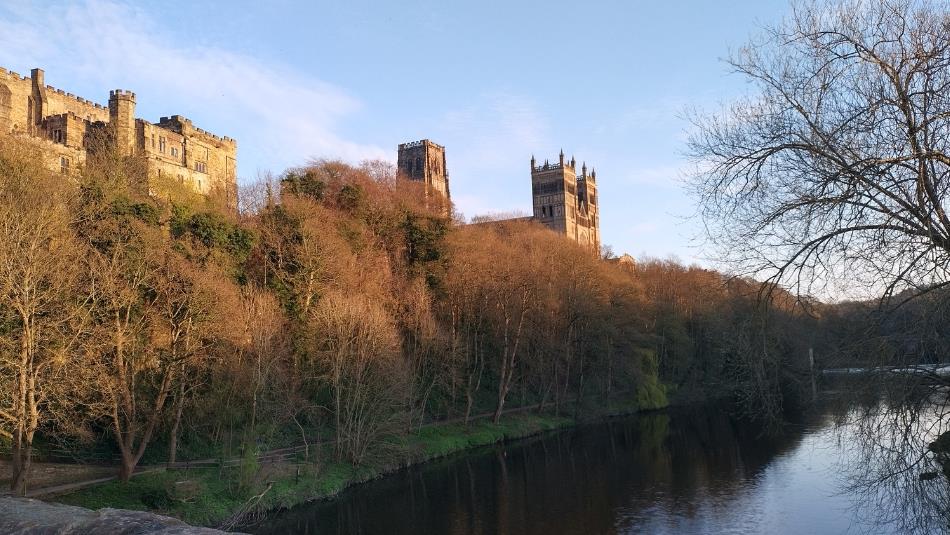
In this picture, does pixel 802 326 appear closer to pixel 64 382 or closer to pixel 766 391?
pixel 766 391

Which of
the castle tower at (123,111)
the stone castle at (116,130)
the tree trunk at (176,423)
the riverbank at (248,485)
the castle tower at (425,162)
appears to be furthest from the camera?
the castle tower at (425,162)

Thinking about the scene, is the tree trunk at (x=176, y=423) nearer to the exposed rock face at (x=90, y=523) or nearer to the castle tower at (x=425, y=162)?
the exposed rock face at (x=90, y=523)

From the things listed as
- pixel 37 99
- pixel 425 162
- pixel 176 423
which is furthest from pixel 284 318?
pixel 425 162

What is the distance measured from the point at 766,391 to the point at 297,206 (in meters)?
28.2

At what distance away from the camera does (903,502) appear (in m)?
8.89

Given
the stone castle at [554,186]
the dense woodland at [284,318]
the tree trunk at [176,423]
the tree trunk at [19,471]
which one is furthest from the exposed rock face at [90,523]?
the stone castle at [554,186]

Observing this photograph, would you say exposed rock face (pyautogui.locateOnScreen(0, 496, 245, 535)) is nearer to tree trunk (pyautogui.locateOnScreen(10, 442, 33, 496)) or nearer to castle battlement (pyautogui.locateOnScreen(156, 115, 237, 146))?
tree trunk (pyautogui.locateOnScreen(10, 442, 33, 496))

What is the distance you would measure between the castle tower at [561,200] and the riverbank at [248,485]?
8323 cm

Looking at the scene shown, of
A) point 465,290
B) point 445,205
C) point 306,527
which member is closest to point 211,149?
point 445,205

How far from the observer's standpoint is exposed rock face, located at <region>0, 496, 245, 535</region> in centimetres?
666

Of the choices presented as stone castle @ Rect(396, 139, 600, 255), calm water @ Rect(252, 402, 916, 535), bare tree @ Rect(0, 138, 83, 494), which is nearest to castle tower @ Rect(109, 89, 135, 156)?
bare tree @ Rect(0, 138, 83, 494)

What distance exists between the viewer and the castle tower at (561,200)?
11775 centimetres

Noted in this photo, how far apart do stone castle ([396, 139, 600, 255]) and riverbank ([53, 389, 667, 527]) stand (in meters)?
70.1

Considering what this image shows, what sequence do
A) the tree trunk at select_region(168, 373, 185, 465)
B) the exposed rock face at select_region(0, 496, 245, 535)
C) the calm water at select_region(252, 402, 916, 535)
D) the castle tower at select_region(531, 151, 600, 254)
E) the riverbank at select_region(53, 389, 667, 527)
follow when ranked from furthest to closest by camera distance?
1. the castle tower at select_region(531, 151, 600, 254)
2. the tree trunk at select_region(168, 373, 185, 465)
3. the calm water at select_region(252, 402, 916, 535)
4. the riverbank at select_region(53, 389, 667, 527)
5. the exposed rock face at select_region(0, 496, 245, 535)
